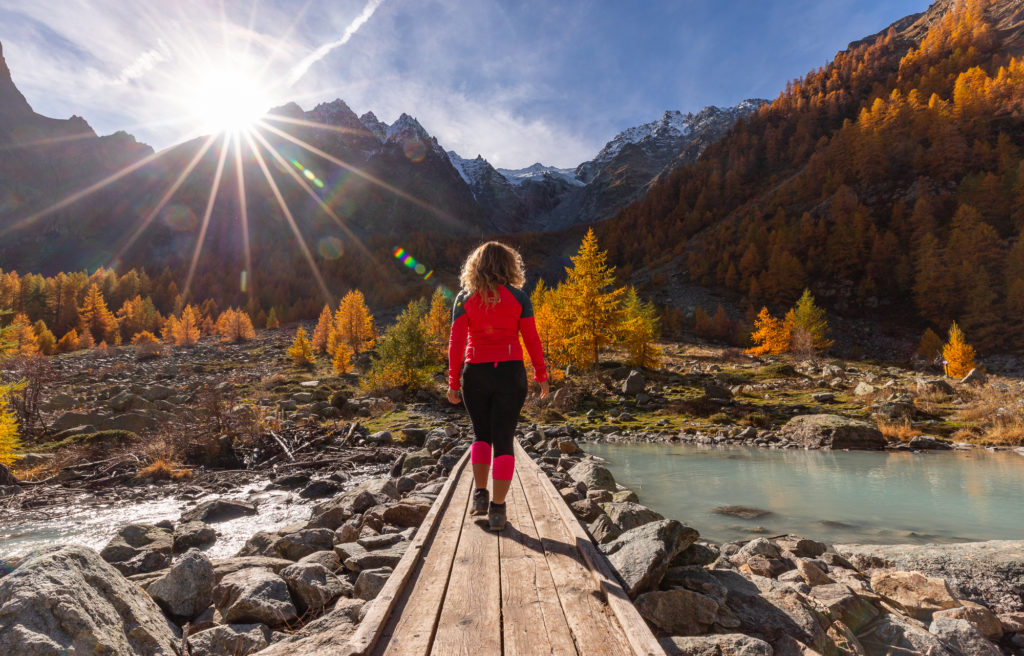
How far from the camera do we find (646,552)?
4031 millimetres

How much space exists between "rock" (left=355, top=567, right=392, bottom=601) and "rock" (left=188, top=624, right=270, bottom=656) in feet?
2.82

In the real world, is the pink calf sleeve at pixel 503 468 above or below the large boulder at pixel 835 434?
above

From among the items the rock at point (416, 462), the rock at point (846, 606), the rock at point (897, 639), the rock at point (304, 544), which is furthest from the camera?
the rock at point (416, 462)

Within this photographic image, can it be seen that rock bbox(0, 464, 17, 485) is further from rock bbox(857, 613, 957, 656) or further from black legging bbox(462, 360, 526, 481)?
rock bbox(857, 613, 957, 656)

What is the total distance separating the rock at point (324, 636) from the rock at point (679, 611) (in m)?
2.28

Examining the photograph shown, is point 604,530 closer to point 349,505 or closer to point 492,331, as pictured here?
point 492,331

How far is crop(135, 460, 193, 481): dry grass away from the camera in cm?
1416

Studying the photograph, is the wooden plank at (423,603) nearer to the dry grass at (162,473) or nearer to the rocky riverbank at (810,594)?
the rocky riverbank at (810,594)

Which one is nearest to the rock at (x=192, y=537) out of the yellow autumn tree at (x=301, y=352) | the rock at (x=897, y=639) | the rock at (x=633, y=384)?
the rock at (x=897, y=639)

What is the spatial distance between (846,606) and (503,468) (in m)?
Result: 3.56

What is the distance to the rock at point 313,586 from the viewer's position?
4570 millimetres

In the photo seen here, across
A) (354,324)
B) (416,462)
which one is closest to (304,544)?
(416,462)

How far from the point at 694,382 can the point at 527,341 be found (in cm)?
2974

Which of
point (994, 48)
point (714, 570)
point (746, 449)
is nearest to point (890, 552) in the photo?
point (714, 570)
